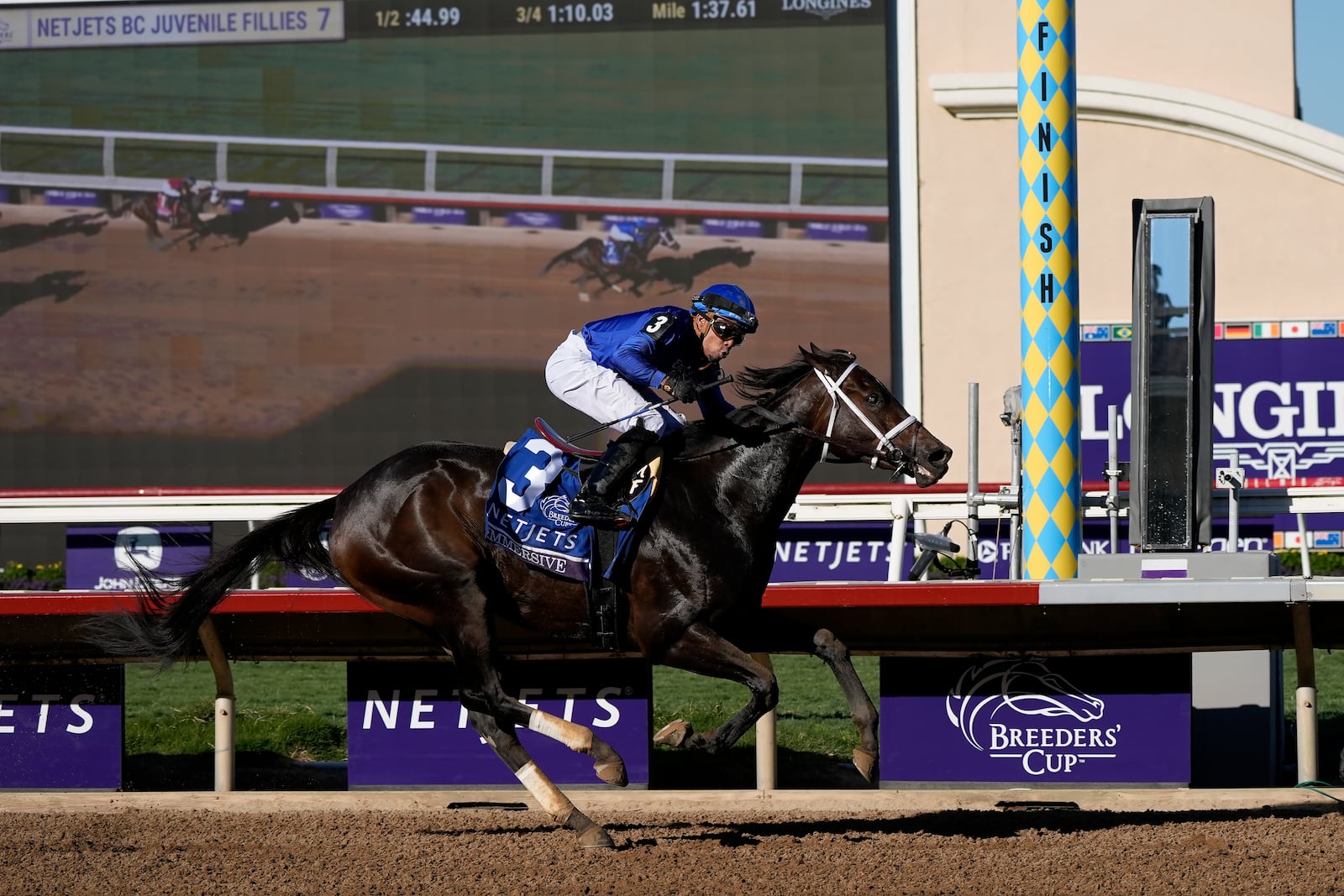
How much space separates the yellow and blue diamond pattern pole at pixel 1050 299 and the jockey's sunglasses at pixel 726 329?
1878mm

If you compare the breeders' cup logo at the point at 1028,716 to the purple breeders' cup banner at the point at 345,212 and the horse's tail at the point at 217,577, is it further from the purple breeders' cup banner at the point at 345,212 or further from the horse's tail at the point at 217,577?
the purple breeders' cup banner at the point at 345,212

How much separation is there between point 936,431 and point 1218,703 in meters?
9.03

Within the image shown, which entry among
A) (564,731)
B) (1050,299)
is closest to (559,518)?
(564,731)

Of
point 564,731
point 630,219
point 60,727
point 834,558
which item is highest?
point 630,219

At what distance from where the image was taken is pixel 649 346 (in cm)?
525

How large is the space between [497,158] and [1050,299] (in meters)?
9.29

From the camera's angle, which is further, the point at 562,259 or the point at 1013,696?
the point at 562,259

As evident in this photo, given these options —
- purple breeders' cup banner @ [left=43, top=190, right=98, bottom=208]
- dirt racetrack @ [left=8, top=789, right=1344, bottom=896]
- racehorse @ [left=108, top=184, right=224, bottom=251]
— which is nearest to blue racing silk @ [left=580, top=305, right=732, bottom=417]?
dirt racetrack @ [left=8, top=789, right=1344, bottom=896]

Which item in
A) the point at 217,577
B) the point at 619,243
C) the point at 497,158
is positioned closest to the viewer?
the point at 217,577

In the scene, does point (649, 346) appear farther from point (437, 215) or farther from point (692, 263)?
point (437, 215)

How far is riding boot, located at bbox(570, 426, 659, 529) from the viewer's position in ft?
16.9

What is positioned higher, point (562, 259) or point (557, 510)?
point (562, 259)

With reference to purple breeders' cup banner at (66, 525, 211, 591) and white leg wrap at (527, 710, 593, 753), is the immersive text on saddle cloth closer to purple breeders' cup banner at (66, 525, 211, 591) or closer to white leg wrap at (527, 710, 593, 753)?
purple breeders' cup banner at (66, 525, 211, 591)

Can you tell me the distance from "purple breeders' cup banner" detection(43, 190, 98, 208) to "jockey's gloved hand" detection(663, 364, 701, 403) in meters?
11.9
